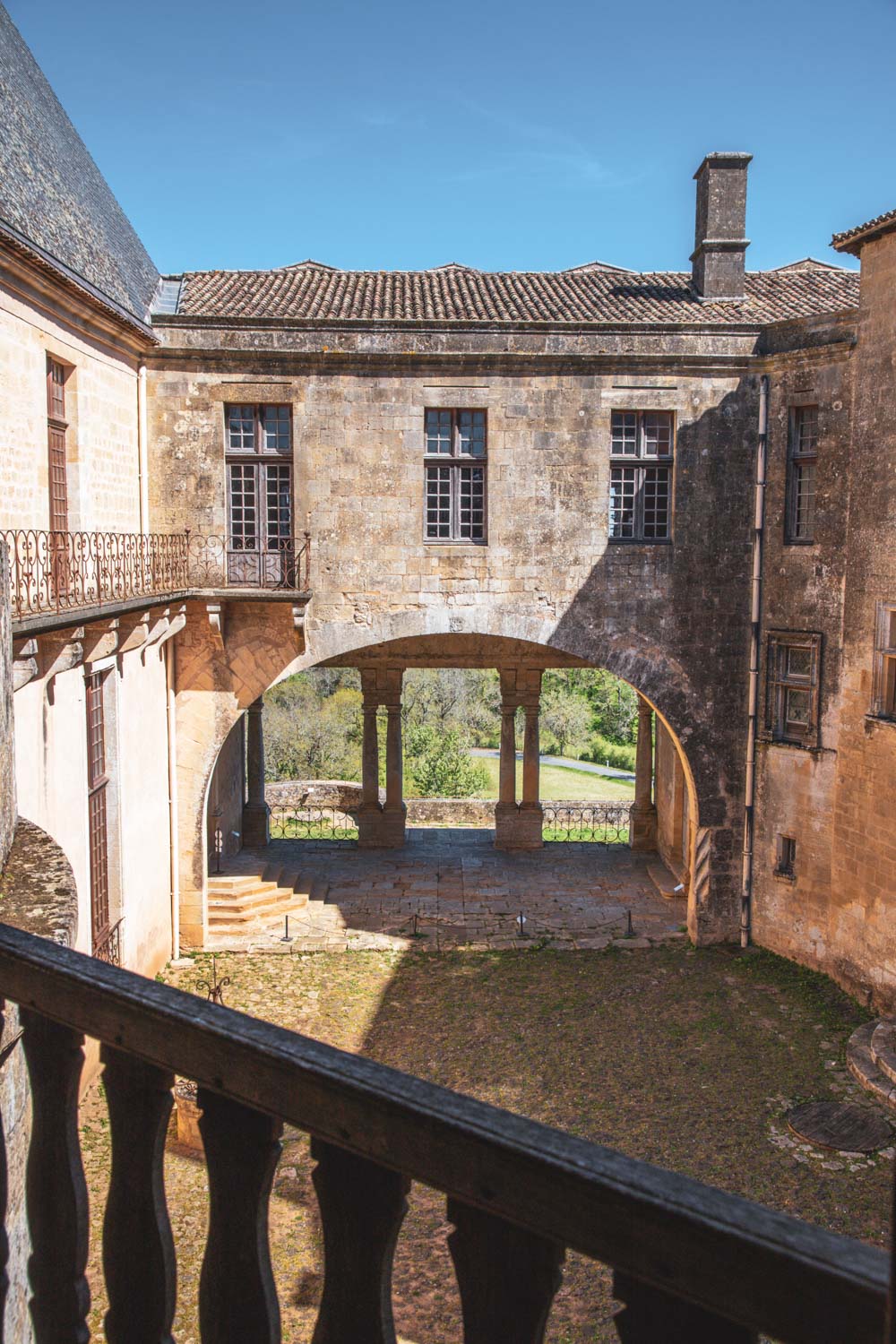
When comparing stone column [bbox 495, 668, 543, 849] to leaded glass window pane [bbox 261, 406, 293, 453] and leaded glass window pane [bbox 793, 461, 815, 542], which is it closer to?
leaded glass window pane [bbox 793, 461, 815, 542]

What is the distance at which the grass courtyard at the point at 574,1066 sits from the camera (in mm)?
8102

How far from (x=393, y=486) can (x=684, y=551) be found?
3.99 meters

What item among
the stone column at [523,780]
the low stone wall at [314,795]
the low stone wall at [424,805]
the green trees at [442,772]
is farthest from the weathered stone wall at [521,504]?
the green trees at [442,772]

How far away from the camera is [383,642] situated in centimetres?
1505

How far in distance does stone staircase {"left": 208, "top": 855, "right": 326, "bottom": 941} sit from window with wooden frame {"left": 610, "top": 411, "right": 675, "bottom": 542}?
727 centimetres

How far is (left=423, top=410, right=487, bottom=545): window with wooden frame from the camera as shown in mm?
14648

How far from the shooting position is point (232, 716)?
49.5ft

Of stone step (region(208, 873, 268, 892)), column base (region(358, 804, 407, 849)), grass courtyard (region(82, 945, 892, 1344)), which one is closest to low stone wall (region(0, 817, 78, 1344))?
grass courtyard (region(82, 945, 892, 1344))

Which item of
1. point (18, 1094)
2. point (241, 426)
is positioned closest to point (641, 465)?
point (241, 426)

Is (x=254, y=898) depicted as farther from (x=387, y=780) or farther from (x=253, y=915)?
(x=387, y=780)

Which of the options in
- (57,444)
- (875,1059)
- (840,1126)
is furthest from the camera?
(875,1059)

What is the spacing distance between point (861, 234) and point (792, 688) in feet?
18.3

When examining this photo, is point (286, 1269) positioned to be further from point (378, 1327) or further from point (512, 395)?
point (512, 395)

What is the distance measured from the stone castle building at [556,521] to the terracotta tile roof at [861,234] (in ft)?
0.50
